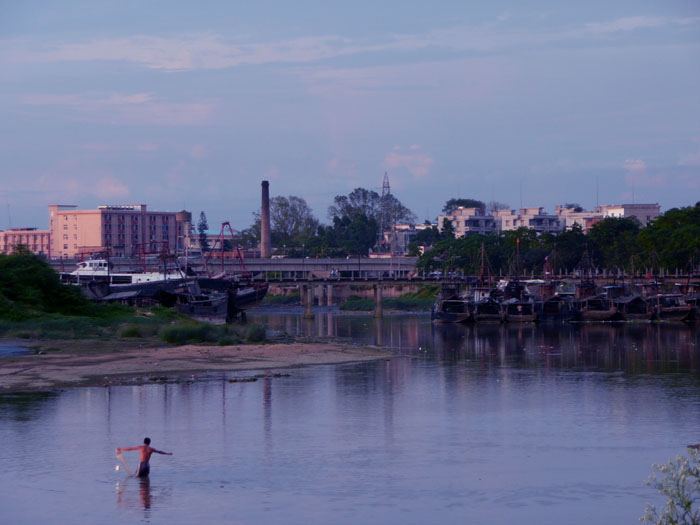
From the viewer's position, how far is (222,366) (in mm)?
48625

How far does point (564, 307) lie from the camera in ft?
353

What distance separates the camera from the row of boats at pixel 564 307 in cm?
10125

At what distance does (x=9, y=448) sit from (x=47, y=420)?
4.33 m

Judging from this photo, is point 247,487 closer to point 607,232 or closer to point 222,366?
point 222,366

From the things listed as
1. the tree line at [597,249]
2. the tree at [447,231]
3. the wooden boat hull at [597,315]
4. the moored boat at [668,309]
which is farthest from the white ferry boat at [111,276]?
the tree at [447,231]

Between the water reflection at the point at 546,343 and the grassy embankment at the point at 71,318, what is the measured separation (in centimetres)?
1228

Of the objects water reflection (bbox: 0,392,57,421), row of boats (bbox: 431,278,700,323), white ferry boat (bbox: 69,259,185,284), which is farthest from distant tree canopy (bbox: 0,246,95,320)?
row of boats (bbox: 431,278,700,323)

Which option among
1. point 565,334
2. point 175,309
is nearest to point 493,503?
point 565,334

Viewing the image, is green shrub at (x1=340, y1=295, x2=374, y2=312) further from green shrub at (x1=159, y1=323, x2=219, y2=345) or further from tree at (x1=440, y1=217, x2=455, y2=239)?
green shrub at (x1=159, y1=323, x2=219, y2=345)

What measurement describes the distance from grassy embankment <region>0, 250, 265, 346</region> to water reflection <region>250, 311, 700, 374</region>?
12.3 meters

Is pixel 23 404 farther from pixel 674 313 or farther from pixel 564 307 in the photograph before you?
pixel 564 307

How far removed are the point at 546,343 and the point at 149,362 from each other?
3416 cm

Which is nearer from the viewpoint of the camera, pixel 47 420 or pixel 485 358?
pixel 47 420

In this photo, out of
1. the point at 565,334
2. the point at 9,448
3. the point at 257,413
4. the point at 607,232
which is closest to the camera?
the point at 9,448
